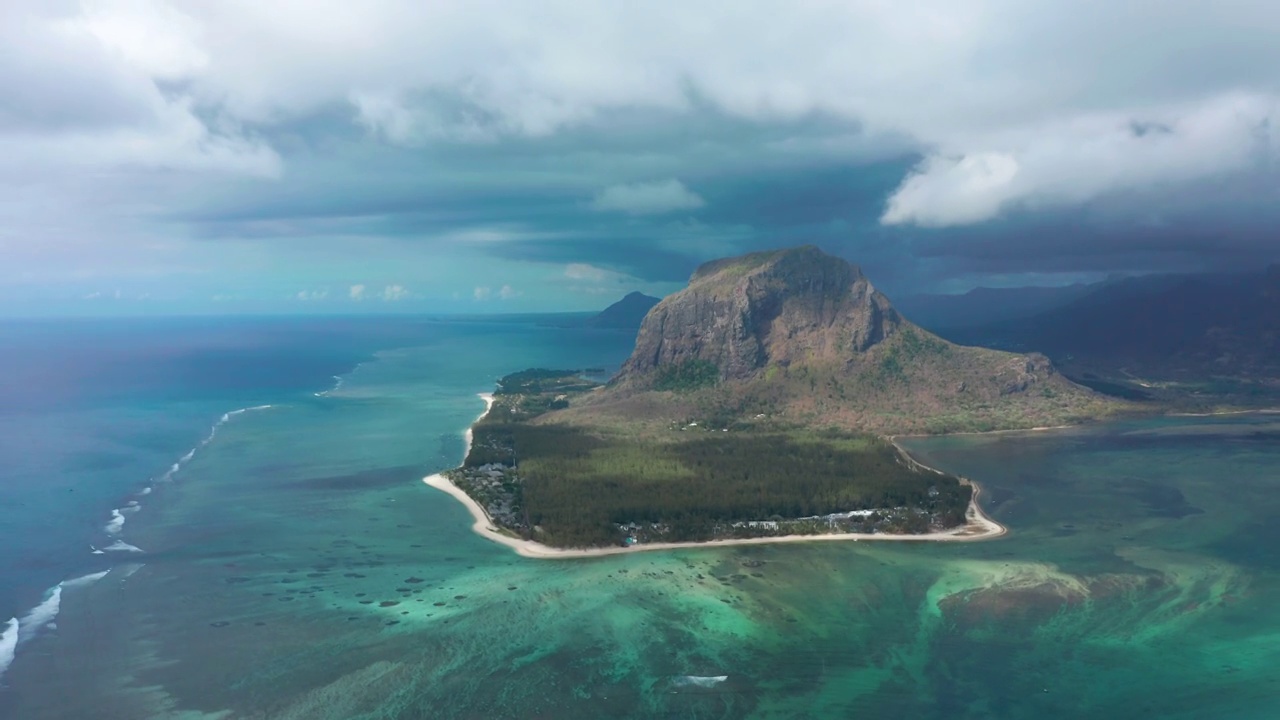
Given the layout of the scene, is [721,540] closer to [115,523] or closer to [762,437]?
[762,437]

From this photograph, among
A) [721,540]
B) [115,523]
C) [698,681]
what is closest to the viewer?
[698,681]

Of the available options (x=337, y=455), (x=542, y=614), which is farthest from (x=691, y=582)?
(x=337, y=455)

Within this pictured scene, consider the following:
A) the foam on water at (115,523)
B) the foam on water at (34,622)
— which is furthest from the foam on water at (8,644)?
the foam on water at (115,523)

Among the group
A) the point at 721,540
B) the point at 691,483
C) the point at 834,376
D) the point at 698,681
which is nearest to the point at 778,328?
the point at 834,376

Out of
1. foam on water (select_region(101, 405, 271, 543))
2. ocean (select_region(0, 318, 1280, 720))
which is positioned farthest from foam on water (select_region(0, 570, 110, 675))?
foam on water (select_region(101, 405, 271, 543))

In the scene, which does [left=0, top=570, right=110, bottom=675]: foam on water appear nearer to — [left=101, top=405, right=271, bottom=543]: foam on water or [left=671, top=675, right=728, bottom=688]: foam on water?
[left=101, top=405, right=271, bottom=543]: foam on water

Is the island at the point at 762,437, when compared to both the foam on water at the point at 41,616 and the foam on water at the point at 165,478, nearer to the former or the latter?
the foam on water at the point at 165,478
